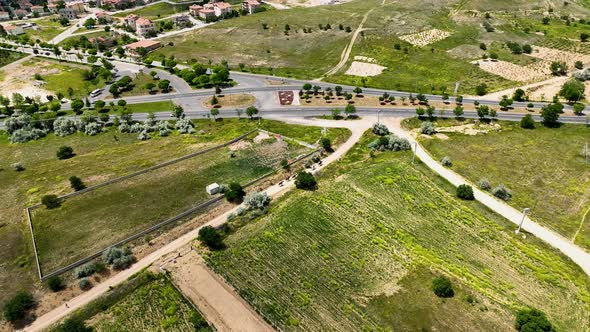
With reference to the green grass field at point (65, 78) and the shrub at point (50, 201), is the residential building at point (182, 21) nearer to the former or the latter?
the green grass field at point (65, 78)

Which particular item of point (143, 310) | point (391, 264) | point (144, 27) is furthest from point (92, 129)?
point (144, 27)

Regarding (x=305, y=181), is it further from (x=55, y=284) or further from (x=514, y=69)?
(x=514, y=69)

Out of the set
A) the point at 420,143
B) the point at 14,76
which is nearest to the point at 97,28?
the point at 14,76

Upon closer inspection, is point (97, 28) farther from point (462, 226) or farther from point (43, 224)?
point (462, 226)

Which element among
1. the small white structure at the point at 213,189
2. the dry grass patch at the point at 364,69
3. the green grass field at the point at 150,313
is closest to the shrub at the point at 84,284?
the green grass field at the point at 150,313

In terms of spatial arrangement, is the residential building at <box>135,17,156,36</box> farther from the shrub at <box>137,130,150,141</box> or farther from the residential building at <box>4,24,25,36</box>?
the shrub at <box>137,130,150,141</box>
